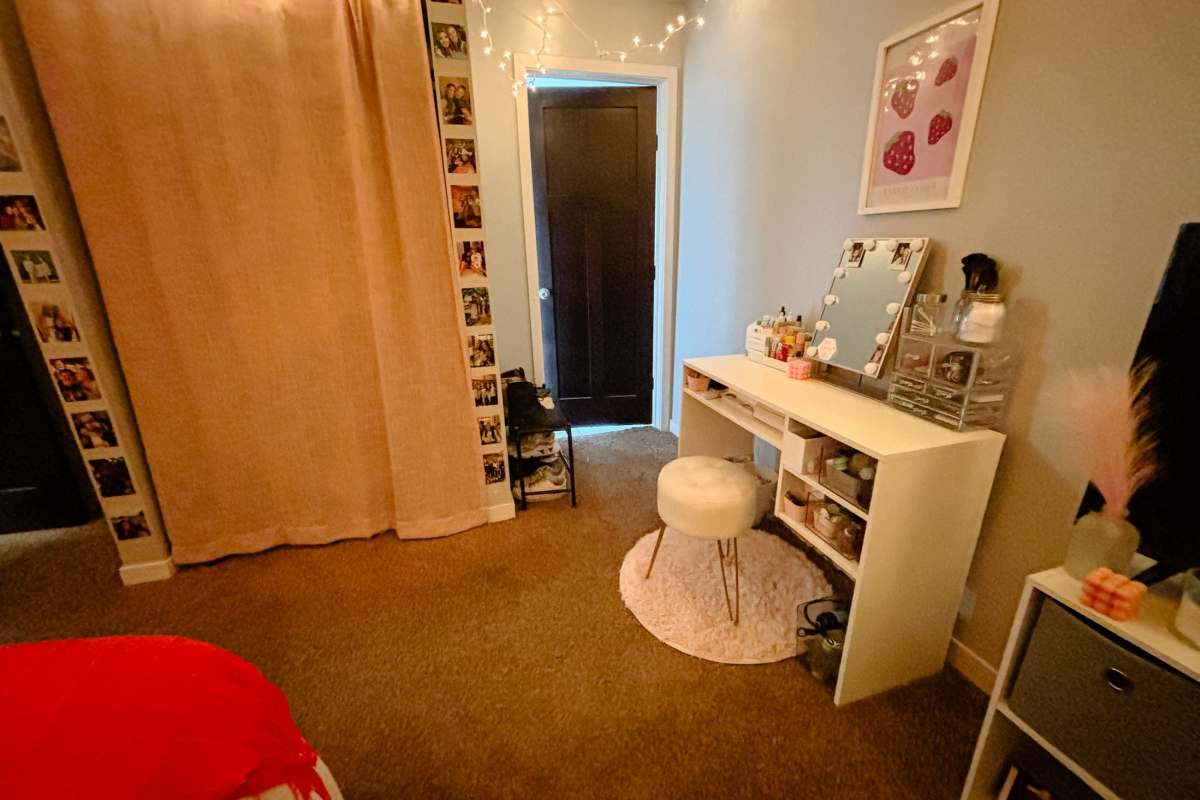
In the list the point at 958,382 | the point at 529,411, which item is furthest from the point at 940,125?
the point at 529,411

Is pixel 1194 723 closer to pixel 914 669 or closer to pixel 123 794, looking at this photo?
pixel 914 669

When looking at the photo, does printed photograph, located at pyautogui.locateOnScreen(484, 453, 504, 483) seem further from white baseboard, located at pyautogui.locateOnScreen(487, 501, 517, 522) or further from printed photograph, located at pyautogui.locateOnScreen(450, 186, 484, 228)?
printed photograph, located at pyautogui.locateOnScreen(450, 186, 484, 228)

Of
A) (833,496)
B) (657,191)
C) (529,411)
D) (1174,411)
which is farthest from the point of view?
(657,191)

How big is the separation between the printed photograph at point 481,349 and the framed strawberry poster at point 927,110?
1.54 meters

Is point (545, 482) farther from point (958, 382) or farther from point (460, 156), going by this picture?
point (958, 382)

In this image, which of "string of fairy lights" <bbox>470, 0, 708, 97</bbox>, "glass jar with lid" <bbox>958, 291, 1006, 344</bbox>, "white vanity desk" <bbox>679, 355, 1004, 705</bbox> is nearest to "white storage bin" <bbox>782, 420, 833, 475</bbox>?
"white vanity desk" <bbox>679, 355, 1004, 705</bbox>

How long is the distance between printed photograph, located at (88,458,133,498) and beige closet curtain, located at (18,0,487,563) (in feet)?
0.33

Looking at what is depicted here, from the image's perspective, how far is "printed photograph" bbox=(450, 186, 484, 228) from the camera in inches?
74.2

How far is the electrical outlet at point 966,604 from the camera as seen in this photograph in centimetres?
149

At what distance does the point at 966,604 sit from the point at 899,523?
0.56m

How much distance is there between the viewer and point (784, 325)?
1991 mm

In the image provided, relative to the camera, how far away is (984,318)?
4.16 feet

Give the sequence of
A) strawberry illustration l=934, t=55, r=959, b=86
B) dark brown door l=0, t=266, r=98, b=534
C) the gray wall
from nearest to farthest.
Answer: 1. the gray wall
2. strawberry illustration l=934, t=55, r=959, b=86
3. dark brown door l=0, t=266, r=98, b=534

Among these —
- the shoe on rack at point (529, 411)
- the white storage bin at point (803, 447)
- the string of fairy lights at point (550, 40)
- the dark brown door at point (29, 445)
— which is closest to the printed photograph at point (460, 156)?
the string of fairy lights at point (550, 40)
